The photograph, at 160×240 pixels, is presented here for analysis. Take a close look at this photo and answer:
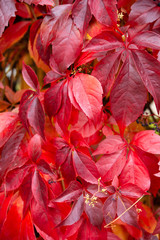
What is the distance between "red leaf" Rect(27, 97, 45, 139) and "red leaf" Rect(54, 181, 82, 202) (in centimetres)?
11

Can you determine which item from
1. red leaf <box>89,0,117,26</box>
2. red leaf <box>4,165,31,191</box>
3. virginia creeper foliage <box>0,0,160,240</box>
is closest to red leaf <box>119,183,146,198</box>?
virginia creeper foliage <box>0,0,160,240</box>

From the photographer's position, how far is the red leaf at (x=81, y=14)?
0.51 meters

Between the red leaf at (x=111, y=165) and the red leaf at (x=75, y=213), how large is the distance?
70mm

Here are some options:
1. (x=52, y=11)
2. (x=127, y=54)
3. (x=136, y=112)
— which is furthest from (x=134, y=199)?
(x=52, y=11)

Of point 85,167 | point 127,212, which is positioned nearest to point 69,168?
point 85,167

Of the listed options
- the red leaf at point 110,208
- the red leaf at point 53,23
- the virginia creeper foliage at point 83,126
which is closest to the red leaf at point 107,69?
the virginia creeper foliage at point 83,126

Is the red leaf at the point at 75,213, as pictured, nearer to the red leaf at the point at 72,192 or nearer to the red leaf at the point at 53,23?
the red leaf at the point at 72,192

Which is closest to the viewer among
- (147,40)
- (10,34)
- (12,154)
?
(147,40)

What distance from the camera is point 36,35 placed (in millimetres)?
731

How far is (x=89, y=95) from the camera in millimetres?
486

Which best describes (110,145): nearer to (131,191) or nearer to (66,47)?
(131,191)

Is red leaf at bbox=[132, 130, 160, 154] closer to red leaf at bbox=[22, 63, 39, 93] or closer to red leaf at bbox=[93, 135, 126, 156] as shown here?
red leaf at bbox=[93, 135, 126, 156]

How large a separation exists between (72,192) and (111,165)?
102mm

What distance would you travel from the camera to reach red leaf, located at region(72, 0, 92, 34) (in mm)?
510
